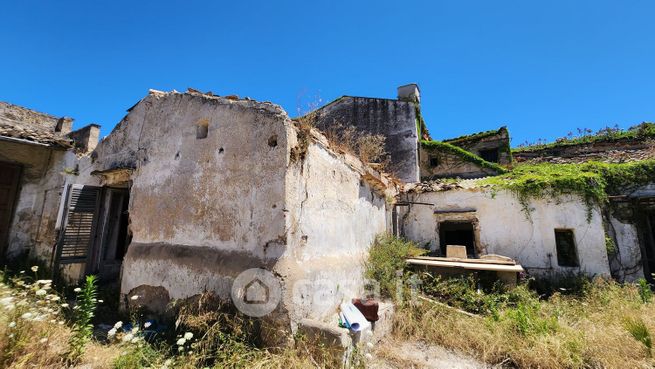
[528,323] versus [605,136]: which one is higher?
[605,136]

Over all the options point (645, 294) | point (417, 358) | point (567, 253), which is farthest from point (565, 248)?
point (417, 358)

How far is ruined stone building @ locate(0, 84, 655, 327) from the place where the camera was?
4125 mm

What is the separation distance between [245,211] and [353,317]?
2.23 m

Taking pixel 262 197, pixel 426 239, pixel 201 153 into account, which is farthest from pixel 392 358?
pixel 426 239

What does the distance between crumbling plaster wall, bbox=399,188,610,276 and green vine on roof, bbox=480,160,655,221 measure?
0.19 meters

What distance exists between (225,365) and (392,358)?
7.95 ft

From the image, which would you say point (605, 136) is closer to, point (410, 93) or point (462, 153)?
point (462, 153)

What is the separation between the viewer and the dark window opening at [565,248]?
870 centimetres

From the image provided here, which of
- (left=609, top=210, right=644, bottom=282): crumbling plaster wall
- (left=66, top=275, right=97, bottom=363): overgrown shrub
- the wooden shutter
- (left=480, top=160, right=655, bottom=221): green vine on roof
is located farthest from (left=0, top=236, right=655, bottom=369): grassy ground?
(left=480, top=160, right=655, bottom=221): green vine on roof

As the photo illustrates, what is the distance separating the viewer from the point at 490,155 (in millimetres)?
13953

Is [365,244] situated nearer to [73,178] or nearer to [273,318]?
[273,318]

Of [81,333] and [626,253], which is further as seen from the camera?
[626,253]

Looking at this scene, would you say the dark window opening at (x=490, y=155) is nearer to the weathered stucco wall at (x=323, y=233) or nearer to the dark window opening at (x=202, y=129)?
the weathered stucco wall at (x=323, y=233)

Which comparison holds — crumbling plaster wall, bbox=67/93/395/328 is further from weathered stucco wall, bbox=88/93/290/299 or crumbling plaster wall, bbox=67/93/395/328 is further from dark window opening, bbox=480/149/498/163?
dark window opening, bbox=480/149/498/163
